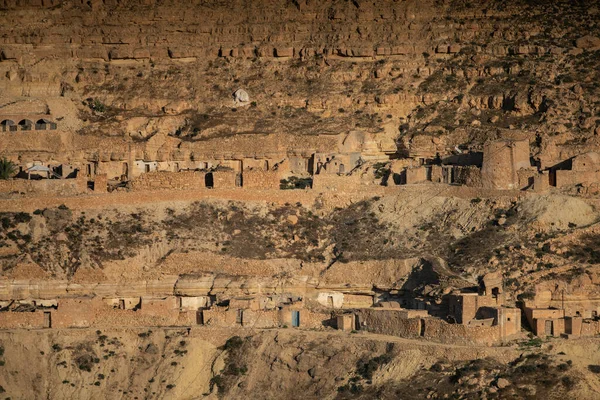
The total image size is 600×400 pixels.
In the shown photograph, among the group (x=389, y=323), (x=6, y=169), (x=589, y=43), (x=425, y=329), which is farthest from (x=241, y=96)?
(x=425, y=329)

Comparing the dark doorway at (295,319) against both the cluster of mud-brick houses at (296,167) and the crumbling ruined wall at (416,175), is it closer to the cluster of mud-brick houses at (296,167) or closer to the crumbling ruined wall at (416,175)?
the cluster of mud-brick houses at (296,167)

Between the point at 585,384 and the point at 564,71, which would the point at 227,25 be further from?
the point at 585,384

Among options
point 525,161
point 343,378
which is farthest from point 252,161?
point 343,378

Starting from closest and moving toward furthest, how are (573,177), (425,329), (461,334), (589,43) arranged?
(461,334)
(425,329)
(573,177)
(589,43)

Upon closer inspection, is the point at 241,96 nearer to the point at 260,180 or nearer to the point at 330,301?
the point at 260,180

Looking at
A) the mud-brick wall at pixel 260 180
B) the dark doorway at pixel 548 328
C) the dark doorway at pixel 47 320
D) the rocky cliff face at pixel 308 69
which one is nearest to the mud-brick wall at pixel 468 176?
the rocky cliff face at pixel 308 69

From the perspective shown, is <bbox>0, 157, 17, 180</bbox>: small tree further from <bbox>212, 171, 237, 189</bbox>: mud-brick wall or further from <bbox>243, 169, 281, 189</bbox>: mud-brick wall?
<bbox>243, 169, 281, 189</bbox>: mud-brick wall

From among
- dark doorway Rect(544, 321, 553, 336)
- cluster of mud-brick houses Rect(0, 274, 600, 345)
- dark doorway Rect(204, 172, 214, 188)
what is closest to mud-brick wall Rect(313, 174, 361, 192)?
dark doorway Rect(204, 172, 214, 188)
